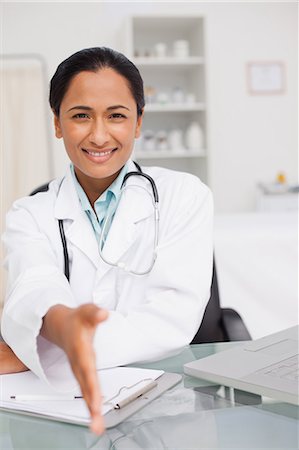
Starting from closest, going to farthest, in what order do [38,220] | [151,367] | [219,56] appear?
[151,367], [38,220], [219,56]

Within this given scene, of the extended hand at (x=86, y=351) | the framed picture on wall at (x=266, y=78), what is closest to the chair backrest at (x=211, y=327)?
the extended hand at (x=86, y=351)

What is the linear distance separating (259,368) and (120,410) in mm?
213

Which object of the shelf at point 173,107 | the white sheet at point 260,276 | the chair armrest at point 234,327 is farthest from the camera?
the shelf at point 173,107

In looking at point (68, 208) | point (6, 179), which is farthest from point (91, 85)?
point (6, 179)

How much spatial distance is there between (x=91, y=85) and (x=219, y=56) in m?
3.45

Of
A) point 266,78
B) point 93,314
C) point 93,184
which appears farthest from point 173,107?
point 93,314

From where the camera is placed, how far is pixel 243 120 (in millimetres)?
4137

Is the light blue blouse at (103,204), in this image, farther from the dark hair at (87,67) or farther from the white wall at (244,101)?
the white wall at (244,101)

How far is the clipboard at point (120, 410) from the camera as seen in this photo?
59 centimetres

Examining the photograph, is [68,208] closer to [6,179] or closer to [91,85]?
[91,85]

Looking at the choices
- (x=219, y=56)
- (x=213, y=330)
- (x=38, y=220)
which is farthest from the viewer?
(x=219, y=56)

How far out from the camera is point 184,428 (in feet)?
1.93

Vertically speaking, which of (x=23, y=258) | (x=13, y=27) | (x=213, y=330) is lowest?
(x=213, y=330)

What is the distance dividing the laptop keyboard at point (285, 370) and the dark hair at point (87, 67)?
0.48 m
